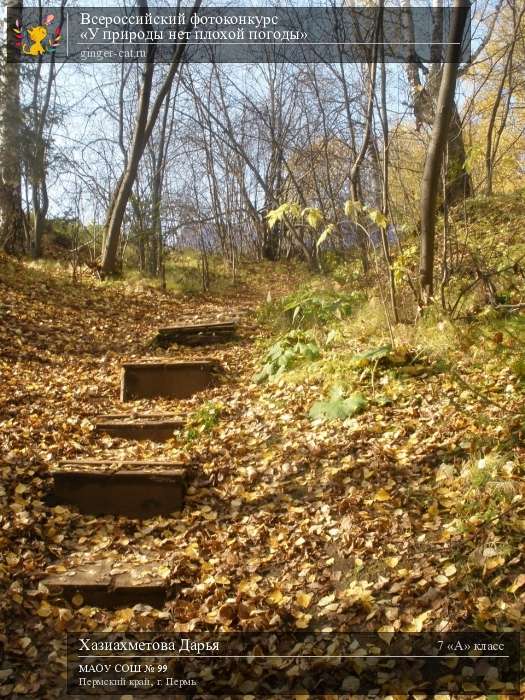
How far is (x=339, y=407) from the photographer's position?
4820 mm

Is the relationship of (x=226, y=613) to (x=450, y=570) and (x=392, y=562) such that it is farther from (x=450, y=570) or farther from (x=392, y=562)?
(x=450, y=570)

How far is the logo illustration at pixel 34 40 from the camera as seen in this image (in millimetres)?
10406

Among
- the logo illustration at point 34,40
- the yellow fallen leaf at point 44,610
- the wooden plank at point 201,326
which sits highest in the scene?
the logo illustration at point 34,40

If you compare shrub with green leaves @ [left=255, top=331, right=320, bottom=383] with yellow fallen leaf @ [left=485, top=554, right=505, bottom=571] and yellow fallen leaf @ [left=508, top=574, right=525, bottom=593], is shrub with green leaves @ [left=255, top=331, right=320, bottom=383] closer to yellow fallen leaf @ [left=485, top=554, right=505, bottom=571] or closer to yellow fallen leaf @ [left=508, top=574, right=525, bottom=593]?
yellow fallen leaf @ [left=485, top=554, right=505, bottom=571]

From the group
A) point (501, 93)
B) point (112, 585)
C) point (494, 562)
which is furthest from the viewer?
point (501, 93)

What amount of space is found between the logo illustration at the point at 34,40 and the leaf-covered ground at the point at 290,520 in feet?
24.4

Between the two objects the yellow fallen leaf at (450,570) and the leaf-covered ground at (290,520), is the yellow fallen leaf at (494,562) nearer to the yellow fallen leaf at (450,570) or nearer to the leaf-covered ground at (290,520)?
the leaf-covered ground at (290,520)

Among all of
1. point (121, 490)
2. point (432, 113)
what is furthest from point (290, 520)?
point (432, 113)

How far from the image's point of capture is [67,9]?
14195 mm

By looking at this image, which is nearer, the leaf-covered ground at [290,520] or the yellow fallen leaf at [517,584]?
the yellow fallen leaf at [517,584]

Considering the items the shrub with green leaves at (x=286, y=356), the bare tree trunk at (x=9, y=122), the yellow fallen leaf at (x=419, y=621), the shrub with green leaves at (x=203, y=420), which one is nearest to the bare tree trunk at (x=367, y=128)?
the shrub with green leaves at (x=286, y=356)

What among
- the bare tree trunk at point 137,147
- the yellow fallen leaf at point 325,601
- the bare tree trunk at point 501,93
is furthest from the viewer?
the bare tree trunk at point 137,147

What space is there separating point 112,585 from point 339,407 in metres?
2.22

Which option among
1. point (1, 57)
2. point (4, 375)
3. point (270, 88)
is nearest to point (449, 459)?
point (4, 375)
